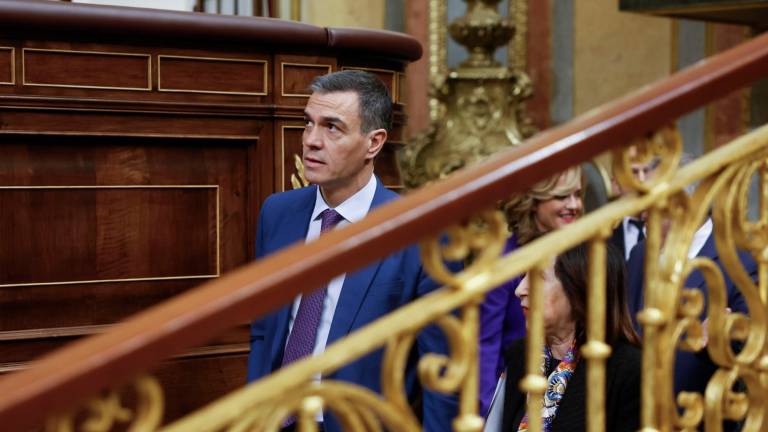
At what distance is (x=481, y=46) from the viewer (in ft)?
26.0

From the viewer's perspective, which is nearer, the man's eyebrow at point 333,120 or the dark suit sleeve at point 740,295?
the man's eyebrow at point 333,120

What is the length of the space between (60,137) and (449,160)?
4928 mm

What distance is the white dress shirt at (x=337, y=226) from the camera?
257cm

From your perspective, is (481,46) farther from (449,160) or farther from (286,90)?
(286,90)

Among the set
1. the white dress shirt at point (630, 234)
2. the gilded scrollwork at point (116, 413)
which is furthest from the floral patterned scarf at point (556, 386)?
the white dress shirt at point (630, 234)

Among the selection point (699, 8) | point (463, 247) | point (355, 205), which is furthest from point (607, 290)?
point (699, 8)

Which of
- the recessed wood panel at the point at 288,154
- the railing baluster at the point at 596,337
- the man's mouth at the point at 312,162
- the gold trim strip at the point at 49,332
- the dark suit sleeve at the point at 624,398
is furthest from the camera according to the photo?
the recessed wood panel at the point at 288,154

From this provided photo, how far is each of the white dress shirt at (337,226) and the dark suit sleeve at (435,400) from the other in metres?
0.23

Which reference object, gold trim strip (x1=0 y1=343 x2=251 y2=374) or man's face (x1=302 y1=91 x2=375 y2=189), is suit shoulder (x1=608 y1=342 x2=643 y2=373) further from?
gold trim strip (x1=0 y1=343 x2=251 y2=374)

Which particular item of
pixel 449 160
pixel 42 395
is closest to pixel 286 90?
pixel 42 395

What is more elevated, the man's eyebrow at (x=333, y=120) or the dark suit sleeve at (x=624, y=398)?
the man's eyebrow at (x=333, y=120)

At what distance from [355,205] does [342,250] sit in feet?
4.66

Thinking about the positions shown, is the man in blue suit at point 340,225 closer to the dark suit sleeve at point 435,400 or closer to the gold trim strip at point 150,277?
the dark suit sleeve at point 435,400

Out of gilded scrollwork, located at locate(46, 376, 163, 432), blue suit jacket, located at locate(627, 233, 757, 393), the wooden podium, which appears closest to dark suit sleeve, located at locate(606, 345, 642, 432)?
blue suit jacket, located at locate(627, 233, 757, 393)
